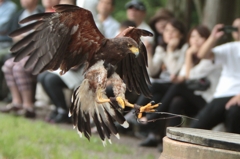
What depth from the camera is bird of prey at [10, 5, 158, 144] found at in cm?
552

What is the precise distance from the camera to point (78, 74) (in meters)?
9.84

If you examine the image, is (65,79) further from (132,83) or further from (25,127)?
(132,83)

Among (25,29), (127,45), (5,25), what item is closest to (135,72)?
(127,45)

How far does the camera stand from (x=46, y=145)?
7539mm

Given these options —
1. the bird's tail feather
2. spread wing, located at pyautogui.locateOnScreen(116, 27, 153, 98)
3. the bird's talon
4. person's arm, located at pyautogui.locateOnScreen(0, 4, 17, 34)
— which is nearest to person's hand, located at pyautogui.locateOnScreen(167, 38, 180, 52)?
spread wing, located at pyautogui.locateOnScreen(116, 27, 153, 98)

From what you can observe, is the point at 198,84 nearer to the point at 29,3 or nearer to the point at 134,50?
the point at 134,50

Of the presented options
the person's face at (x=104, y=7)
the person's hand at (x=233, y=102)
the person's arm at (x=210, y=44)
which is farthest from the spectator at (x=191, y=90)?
the person's face at (x=104, y=7)

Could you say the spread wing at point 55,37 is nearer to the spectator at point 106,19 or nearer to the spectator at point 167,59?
the spectator at point 167,59

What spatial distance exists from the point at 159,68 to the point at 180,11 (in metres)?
3.71

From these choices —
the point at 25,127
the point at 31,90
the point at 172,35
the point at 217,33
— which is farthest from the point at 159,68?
the point at 31,90

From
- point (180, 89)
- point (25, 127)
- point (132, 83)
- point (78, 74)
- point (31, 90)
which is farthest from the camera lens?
point (31, 90)

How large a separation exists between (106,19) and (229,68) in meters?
3.15

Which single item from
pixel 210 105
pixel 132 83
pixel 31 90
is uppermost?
pixel 132 83

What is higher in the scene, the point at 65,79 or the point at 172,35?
the point at 172,35
